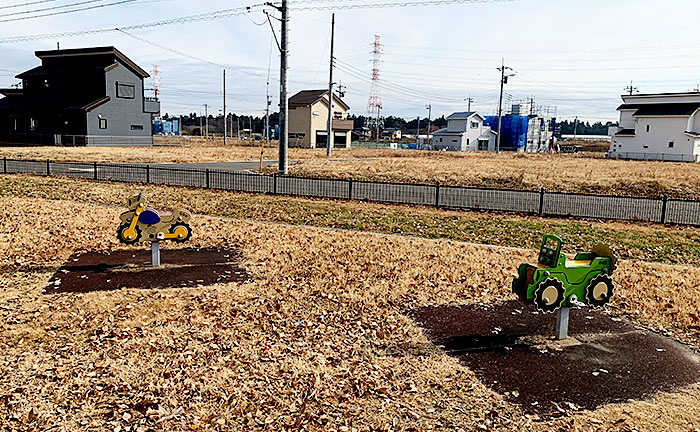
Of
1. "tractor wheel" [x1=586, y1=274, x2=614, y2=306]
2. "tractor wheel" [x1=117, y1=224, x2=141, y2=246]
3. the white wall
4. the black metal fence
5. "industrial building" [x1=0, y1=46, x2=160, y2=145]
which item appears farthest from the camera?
the white wall

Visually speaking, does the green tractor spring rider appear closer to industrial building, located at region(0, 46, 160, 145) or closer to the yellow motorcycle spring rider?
the yellow motorcycle spring rider

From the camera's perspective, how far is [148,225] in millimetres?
9320

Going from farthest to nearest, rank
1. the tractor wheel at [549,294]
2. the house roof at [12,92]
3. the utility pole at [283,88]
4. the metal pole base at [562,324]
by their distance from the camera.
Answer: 1. the house roof at [12,92]
2. the utility pole at [283,88]
3. the metal pole base at [562,324]
4. the tractor wheel at [549,294]

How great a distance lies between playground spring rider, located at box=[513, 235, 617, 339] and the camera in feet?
20.6

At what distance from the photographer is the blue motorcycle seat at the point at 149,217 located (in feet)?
30.3

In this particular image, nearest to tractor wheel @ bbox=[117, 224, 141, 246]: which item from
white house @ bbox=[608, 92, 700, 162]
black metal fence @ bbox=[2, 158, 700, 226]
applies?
black metal fence @ bbox=[2, 158, 700, 226]

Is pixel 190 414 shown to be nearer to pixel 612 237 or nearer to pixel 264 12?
pixel 612 237

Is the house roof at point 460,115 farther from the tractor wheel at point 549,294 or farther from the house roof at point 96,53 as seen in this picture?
the tractor wheel at point 549,294

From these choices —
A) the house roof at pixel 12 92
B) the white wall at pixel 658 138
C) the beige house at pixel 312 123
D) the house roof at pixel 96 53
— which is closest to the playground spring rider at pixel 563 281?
the house roof at pixel 96 53

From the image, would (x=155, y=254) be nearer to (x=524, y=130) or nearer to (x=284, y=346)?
(x=284, y=346)

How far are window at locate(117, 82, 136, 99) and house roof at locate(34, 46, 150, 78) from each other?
5.84 ft

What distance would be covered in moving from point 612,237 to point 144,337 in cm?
1148

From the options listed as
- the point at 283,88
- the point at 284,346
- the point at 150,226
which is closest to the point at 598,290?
the point at 284,346

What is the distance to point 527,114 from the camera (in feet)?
319
